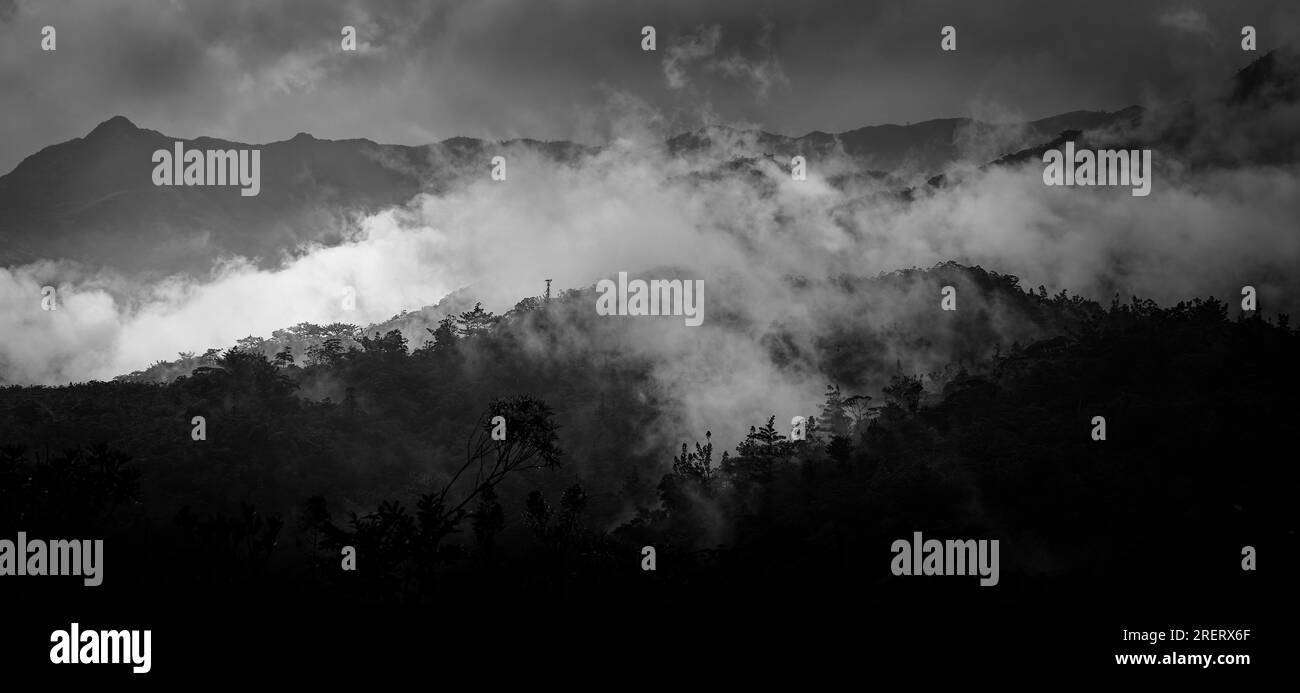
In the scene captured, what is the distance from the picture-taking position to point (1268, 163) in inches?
6609

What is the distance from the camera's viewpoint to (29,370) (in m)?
184

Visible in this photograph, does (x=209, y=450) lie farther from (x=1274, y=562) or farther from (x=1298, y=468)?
(x=1298, y=468)

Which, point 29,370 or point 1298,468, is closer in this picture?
point 1298,468

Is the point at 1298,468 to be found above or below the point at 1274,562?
above

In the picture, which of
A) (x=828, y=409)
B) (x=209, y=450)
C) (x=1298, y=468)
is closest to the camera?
(x=1298, y=468)

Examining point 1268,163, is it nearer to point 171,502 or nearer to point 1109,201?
point 1109,201
